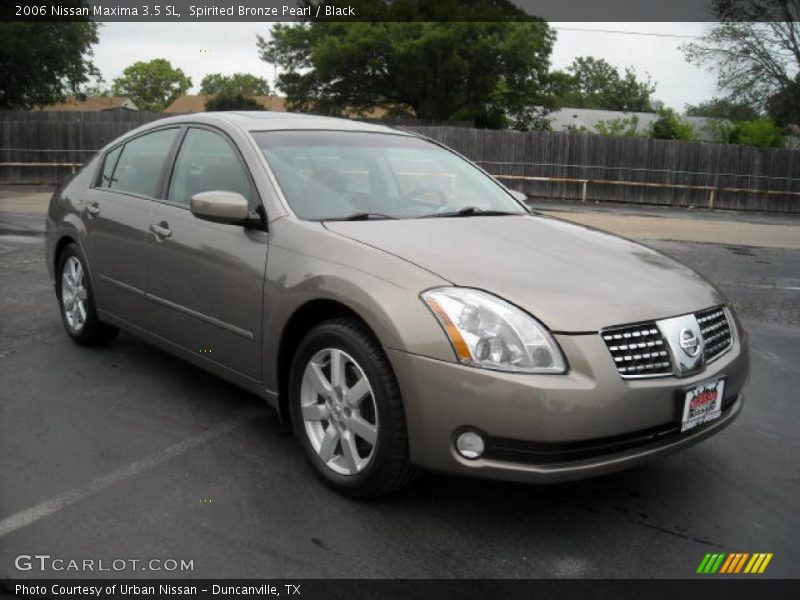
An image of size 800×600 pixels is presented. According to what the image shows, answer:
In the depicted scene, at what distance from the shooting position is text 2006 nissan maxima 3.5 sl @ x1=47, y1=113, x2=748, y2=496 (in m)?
2.82

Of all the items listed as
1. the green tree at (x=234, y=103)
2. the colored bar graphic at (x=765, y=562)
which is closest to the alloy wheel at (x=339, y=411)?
the colored bar graphic at (x=765, y=562)

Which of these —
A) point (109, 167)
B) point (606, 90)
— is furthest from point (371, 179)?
point (606, 90)

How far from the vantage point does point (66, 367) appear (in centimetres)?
498

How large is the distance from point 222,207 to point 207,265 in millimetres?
398

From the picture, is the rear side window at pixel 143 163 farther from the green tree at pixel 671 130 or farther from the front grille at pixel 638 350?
the green tree at pixel 671 130

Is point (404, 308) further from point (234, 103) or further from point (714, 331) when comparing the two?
point (234, 103)

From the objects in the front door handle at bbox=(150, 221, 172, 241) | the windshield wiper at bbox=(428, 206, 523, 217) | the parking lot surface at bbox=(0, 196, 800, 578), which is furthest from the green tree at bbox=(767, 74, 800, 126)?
the front door handle at bbox=(150, 221, 172, 241)

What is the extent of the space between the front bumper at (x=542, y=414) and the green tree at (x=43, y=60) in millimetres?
33314

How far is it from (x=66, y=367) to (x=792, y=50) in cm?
3857

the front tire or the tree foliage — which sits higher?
the tree foliage

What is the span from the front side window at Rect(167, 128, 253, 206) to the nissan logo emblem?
2.08m

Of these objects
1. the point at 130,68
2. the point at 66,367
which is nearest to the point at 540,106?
the point at 66,367

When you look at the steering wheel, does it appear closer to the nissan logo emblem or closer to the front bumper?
the front bumper
